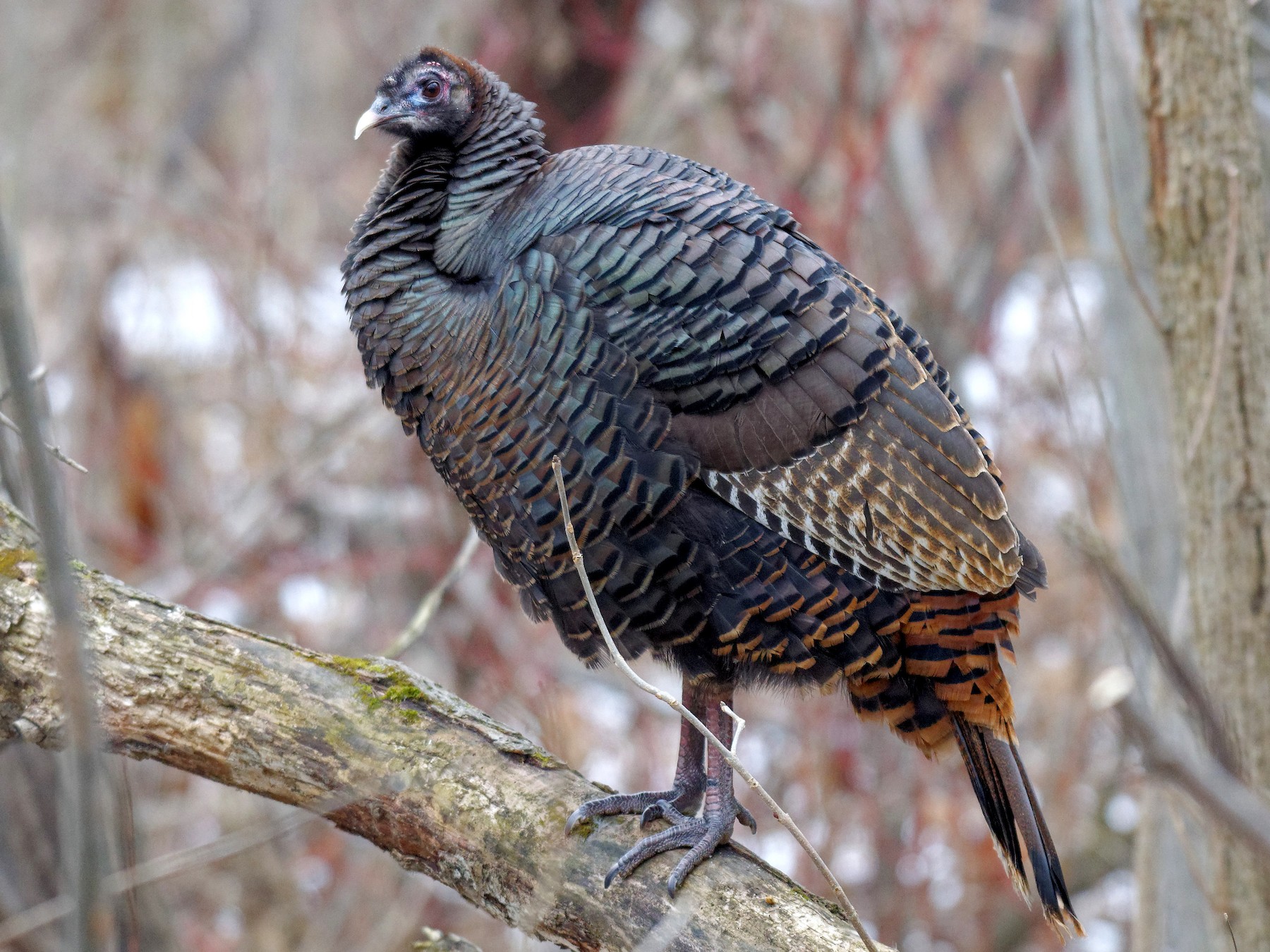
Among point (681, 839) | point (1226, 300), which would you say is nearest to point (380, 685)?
point (681, 839)

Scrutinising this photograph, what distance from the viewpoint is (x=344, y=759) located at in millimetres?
2799

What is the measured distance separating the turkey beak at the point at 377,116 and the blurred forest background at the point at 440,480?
7.31 ft

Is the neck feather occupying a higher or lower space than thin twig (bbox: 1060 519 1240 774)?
higher

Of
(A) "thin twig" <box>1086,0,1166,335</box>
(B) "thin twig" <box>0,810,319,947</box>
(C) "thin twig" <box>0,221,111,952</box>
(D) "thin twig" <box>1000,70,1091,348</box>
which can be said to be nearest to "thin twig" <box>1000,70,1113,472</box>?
(D) "thin twig" <box>1000,70,1091,348</box>

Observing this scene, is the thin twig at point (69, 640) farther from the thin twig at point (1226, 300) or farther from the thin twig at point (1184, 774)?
the thin twig at point (1226, 300)

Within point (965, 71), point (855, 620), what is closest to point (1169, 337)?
point (855, 620)

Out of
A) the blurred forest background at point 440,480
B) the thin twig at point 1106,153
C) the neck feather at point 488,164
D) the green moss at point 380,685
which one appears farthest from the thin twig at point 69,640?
the blurred forest background at point 440,480

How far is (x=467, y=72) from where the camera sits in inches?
144

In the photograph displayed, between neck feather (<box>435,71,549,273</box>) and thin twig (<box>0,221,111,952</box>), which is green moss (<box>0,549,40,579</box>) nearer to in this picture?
neck feather (<box>435,71,549,273</box>)

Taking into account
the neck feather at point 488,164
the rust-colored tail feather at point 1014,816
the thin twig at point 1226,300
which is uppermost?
the neck feather at point 488,164

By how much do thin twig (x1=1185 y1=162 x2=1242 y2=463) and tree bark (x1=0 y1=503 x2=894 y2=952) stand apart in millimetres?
1681

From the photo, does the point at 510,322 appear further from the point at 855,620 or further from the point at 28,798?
the point at 28,798

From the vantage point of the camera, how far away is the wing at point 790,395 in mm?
3072

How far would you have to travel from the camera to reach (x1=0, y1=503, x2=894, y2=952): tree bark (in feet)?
8.97
